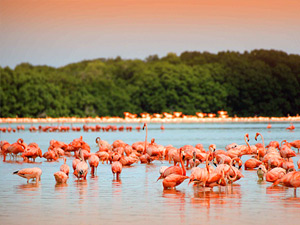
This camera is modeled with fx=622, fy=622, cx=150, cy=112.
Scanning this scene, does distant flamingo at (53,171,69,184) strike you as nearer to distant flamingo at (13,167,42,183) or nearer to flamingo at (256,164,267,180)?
distant flamingo at (13,167,42,183)

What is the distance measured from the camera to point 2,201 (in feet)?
42.7

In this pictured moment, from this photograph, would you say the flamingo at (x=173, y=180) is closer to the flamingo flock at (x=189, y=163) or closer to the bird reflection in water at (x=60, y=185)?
the flamingo flock at (x=189, y=163)

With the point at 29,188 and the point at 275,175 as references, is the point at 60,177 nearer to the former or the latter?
the point at 29,188

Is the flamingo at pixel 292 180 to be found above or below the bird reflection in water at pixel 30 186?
above

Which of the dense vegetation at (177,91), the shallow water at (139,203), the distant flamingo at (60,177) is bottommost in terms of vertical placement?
the shallow water at (139,203)

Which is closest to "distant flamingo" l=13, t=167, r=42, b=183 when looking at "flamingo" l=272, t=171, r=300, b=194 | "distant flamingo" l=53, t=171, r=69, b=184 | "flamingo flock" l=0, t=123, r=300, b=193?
"flamingo flock" l=0, t=123, r=300, b=193

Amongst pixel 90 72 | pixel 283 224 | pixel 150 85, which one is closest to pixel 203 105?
pixel 150 85

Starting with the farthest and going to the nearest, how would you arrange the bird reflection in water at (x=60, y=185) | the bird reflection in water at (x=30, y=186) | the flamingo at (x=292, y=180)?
the bird reflection in water at (x=60, y=185), the bird reflection in water at (x=30, y=186), the flamingo at (x=292, y=180)

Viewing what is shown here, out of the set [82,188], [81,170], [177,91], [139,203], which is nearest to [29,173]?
[81,170]

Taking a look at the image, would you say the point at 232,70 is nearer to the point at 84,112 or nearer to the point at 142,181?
the point at 84,112

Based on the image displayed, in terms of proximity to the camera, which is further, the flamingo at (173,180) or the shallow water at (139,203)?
the flamingo at (173,180)

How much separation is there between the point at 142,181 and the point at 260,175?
3145mm

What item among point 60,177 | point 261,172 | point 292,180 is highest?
point 292,180

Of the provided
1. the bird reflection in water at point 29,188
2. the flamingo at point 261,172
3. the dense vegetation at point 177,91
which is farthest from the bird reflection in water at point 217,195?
the dense vegetation at point 177,91
